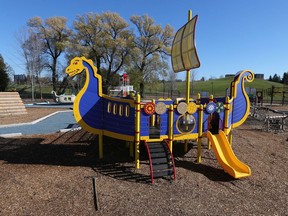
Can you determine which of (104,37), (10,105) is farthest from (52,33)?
(10,105)

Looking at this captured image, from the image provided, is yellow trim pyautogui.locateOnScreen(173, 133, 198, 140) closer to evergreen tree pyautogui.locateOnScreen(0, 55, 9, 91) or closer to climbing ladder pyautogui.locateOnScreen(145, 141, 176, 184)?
climbing ladder pyautogui.locateOnScreen(145, 141, 176, 184)

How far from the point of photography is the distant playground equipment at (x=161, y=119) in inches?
258

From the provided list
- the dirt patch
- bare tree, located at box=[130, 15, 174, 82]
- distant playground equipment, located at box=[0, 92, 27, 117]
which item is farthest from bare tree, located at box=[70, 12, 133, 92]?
the dirt patch

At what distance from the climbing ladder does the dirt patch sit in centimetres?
22

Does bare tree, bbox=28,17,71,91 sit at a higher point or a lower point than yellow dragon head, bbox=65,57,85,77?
higher

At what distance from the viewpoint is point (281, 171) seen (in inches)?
271

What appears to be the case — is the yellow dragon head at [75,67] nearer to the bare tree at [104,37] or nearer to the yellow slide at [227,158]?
the yellow slide at [227,158]

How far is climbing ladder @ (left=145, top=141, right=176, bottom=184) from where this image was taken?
6121 millimetres

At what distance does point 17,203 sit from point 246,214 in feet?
14.9

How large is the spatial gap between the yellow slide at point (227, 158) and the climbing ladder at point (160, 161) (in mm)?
1454

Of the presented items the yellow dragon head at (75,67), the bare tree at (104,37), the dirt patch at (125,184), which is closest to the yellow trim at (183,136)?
the dirt patch at (125,184)

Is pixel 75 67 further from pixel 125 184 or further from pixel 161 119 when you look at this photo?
pixel 125 184

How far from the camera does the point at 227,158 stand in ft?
22.5

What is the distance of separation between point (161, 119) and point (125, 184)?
2104 millimetres
